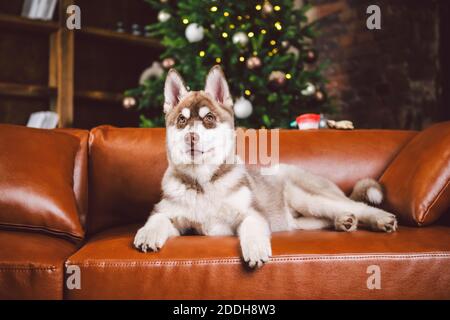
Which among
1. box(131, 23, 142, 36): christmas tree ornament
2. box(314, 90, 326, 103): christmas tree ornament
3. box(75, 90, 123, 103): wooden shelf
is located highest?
box(131, 23, 142, 36): christmas tree ornament

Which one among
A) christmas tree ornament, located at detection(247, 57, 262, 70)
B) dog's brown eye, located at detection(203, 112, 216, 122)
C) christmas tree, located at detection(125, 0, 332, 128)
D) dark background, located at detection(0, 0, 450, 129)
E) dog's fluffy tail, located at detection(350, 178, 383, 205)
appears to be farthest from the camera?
dark background, located at detection(0, 0, 450, 129)

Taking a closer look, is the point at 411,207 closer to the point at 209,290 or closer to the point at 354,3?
the point at 209,290

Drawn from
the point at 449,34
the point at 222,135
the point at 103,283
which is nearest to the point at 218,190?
the point at 222,135

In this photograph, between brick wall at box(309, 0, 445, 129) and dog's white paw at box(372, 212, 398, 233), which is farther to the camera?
brick wall at box(309, 0, 445, 129)

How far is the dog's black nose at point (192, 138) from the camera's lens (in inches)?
70.7

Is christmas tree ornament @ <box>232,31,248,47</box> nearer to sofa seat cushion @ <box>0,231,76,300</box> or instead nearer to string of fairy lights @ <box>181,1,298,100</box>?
string of fairy lights @ <box>181,1,298,100</box>

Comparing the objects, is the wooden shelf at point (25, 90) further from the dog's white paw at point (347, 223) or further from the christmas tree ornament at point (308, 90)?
the dog's white paw at point (347, 223)

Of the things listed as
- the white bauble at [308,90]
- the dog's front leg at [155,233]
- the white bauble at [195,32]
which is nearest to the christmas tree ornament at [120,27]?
the white bauble at [195,32]

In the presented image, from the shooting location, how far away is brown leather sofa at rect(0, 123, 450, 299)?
4.66 feet

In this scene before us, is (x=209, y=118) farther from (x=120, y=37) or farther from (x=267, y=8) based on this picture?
(x=120, y=37)

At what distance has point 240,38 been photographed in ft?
11.0

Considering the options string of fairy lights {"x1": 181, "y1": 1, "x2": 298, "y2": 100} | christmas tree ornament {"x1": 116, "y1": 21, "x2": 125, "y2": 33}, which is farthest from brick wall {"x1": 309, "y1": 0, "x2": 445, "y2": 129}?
christmas tree ornament {"x1": 116, "y1": 21, "x2": 125, "y2": 33}

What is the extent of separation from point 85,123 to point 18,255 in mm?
3218

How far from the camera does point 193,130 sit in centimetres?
183
